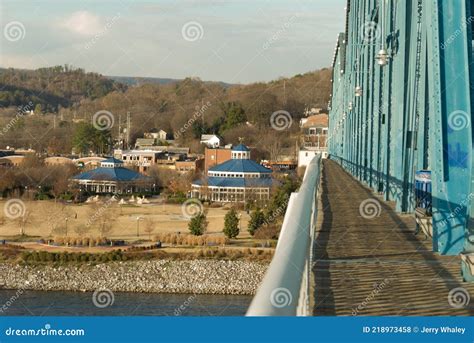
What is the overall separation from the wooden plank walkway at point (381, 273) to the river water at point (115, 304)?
25052 mm

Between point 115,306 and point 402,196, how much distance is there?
91.5 feet

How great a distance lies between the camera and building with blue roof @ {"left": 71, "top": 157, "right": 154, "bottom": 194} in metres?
75.1

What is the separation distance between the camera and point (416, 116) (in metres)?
11.3

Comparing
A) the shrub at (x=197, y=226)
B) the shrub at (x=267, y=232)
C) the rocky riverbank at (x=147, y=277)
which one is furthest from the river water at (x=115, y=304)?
the shrub at (x=197, y=226)

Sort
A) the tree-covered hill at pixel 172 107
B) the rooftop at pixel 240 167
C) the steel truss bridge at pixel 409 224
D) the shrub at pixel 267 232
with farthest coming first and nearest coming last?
1. the tree-covered hill at pixel 172 107
2. the rooftop at pixel 240 167
3. the shrub at pixel 267 232
4. the steel truss bridge at pixel 409 224

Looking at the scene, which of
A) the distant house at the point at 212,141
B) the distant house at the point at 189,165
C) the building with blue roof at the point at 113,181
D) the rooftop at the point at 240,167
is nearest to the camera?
the rooftop at the point at 240,167

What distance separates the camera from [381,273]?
20.3 ft

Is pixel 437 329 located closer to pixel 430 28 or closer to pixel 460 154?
pixel 460 154

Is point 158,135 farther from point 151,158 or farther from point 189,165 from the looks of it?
point 189,165

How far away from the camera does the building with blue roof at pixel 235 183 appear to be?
217 feet

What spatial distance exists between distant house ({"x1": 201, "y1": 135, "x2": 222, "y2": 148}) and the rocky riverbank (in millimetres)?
50426

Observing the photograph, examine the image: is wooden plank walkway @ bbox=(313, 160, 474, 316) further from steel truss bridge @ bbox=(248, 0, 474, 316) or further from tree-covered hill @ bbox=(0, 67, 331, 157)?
tree-covered hill @ bbox=(0, 67, 331, 157)

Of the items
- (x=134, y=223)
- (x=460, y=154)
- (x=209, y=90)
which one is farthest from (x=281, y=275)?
(x=209, y=90)

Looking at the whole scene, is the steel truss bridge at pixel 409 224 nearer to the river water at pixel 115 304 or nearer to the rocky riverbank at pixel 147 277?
the river water at pixel 115 304
